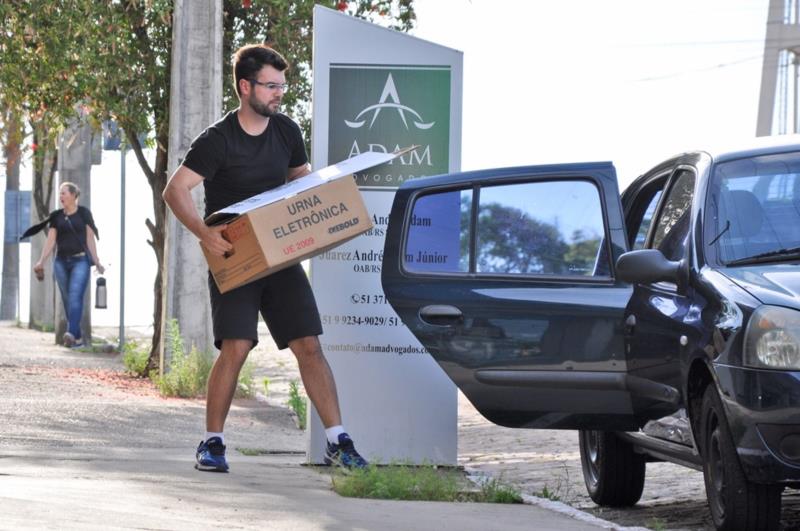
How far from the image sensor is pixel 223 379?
8453mm

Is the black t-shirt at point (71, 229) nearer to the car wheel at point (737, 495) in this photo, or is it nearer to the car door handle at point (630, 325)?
the car door handle at point (630, 325)

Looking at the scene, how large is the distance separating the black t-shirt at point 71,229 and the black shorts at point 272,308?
1220 centimetres

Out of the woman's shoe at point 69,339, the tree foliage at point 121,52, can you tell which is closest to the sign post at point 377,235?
the tree foliage at point 121,52

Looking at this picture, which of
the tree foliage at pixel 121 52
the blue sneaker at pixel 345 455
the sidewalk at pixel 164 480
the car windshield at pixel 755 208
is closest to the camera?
the sidewalk at pixel 164 480

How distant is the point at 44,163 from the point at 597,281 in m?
20.6

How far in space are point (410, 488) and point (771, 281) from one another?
217 cm

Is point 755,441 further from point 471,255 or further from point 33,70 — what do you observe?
point 33,70

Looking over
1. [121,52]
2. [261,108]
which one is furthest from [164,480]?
[121,52]

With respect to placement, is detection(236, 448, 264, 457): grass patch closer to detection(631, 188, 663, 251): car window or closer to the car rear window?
the car rear window

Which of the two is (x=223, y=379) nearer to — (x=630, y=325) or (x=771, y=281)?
(x=630, y=325)

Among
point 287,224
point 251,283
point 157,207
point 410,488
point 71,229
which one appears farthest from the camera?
point 71,229

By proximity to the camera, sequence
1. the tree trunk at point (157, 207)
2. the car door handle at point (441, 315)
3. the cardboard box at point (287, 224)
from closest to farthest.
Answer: the car door handle at point (441, 315) → the cardboard box at point (287, 224) → the tree trunk at point (157, 207)

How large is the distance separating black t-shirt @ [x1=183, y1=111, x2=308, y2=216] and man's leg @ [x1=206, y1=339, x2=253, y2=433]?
2.22 feet

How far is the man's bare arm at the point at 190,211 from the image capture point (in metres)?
8.16
